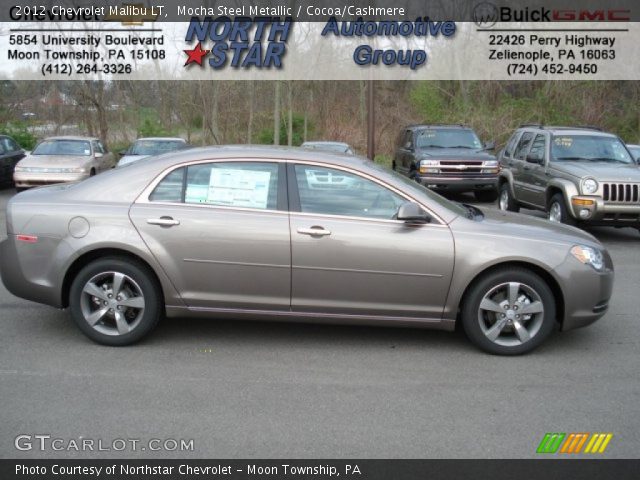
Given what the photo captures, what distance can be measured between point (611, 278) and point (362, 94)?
30498 millimetres

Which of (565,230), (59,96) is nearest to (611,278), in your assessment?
(565,230)

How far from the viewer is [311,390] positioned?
174 inches

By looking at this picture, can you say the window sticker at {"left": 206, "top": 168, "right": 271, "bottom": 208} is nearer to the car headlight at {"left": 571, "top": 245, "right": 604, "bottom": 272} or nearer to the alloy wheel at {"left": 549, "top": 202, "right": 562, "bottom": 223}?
the car headlight at {"left": 571, "top": 245, "right": 604, "bottom": 272}

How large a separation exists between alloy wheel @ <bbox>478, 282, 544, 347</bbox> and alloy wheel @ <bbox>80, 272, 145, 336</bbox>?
2740 mm

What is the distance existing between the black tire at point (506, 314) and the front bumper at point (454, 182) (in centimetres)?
1065

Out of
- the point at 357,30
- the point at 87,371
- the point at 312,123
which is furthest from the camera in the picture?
the point at 312,123

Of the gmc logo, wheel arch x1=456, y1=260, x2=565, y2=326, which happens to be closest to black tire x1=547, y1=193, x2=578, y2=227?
wheel arch x1=456, y1=260, x2=565, y2=326

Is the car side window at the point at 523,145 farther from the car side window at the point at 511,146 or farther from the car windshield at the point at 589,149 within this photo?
the car windshield at the point at 589,149

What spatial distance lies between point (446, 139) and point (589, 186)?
6.87 meters

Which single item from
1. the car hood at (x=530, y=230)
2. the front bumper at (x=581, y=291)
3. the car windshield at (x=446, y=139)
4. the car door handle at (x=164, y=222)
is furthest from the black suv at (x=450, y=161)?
the car door handle at (x=164, y=222)

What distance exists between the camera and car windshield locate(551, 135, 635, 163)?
37.2 ft

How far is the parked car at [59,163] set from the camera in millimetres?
16188

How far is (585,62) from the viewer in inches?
1094
